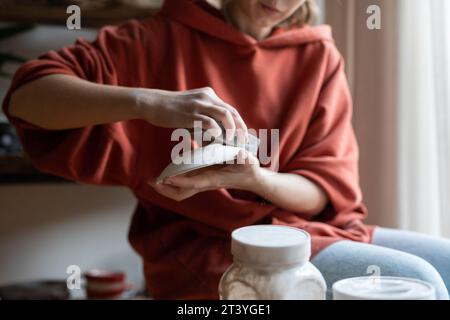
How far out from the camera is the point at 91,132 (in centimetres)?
71

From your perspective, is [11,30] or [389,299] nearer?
[389,299]

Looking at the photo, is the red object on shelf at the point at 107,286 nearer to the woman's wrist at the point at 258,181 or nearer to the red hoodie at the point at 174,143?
the red hoodie at the point at 174,143

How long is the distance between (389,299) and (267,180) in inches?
10.5

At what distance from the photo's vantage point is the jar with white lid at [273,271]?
16.6 inches

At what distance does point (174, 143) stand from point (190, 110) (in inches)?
6.0

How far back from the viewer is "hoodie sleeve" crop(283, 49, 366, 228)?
2.37 feet

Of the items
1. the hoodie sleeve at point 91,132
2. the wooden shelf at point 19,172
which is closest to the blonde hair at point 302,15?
the hoodie sleeve at point 91,132

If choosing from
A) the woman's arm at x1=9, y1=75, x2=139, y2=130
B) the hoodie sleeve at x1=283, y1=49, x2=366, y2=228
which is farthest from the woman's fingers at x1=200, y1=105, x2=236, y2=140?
the hoodie sleeve at x1=283, y1=49, x2=366, y2=228

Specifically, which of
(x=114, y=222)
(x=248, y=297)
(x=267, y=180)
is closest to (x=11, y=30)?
(x=114, y=222)

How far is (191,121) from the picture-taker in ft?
1.79

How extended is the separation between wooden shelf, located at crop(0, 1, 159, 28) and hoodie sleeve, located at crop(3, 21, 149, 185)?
447 millimetres

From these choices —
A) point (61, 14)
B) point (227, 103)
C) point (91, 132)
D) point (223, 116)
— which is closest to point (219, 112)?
point (223, 116)

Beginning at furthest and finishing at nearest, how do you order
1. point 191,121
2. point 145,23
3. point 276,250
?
1. point 145,23
2. point 191,121
3. point 276,250

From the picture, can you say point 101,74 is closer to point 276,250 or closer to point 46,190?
point 276,250
